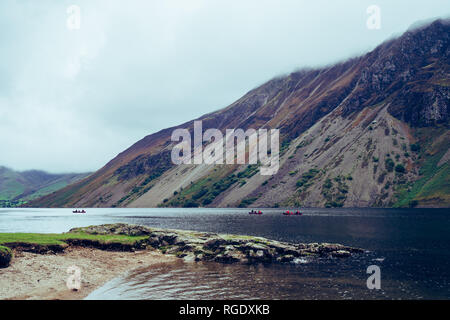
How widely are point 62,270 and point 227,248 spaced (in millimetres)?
24231

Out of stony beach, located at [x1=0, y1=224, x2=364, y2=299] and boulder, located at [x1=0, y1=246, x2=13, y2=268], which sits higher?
boulder, located at [x1=0, y1=246, x2=13, y2=268]

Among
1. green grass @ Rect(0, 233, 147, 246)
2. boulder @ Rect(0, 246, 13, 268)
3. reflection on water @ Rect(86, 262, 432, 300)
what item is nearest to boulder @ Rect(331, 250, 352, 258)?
reflection on water @ Rect(86, 262, 432, 300)

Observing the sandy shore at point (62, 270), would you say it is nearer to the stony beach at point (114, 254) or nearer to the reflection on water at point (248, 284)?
the stony beach at point (114, 254)

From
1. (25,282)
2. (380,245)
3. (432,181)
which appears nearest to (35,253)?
(25,282)

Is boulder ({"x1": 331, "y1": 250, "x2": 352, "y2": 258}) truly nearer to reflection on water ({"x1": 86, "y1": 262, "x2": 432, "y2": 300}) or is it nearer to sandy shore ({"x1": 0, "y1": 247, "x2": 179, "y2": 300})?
reflection on water ({"x1": 86, "y1": 262, "x2": 432, "y2": 300})

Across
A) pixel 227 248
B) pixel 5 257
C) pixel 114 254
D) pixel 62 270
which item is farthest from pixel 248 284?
pixel 5 257

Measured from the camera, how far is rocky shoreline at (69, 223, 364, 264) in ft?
173

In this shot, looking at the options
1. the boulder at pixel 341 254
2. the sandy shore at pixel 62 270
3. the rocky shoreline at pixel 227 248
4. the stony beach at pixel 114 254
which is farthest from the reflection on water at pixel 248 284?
the boulder at pixel 341 254

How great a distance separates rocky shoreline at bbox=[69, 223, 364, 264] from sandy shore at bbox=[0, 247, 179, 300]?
8.84ft

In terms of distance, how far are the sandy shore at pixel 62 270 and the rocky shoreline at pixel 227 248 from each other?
269 cm

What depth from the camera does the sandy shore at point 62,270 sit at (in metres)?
32.2
